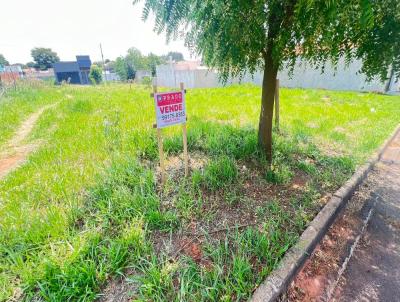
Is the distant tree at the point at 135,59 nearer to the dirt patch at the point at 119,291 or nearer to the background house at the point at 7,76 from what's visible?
the background house at the point at 7,76

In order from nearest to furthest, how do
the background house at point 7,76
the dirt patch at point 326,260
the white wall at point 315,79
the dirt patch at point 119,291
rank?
the dirt patch at point 119,291 < the dirt patch at point 326,260 < the white wall at point 315,79 < the background house at point 7,76

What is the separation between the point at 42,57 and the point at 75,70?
3144 centimetres

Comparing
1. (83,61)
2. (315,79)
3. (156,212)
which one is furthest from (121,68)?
(156,212)

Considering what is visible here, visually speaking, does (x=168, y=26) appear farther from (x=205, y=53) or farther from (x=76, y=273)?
(x=76, y=273)

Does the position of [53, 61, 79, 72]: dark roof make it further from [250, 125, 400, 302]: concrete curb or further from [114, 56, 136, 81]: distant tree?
[250, 125, 400, 302]: concrete curb

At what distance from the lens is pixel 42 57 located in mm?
64625

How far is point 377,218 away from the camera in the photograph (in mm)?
2727

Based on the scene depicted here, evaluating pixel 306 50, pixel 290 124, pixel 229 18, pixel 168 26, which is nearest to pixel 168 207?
pixel 168 26

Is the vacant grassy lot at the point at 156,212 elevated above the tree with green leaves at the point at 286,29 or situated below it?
below

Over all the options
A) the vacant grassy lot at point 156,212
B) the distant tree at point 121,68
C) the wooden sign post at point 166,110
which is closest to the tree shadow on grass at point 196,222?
the vacant grassy lot at point 156,212

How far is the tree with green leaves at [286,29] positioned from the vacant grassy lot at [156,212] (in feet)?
4.71

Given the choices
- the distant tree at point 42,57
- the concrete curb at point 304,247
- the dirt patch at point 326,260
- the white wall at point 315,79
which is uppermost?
the distant tree at point 42,57

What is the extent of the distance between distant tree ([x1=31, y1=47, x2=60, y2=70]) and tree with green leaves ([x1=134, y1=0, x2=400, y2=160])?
78.5 meters

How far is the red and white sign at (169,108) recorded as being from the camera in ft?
8.05
